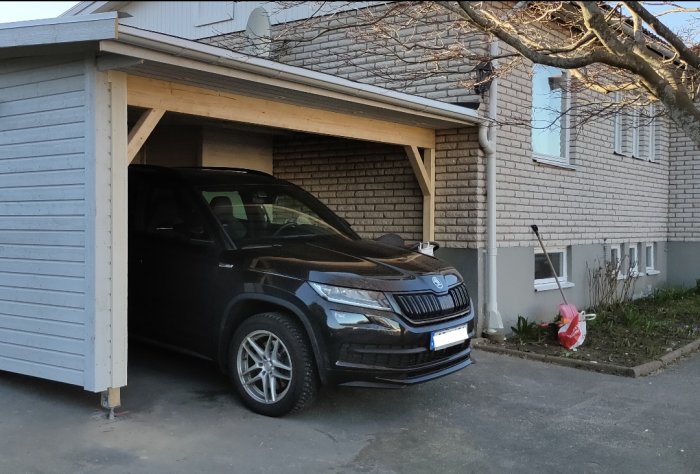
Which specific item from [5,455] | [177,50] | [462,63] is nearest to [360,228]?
[462,63]

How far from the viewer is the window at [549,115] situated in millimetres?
10203

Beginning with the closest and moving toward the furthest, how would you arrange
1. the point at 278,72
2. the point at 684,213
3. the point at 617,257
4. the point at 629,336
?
the point at 278,72 → the point at 629,336 → the point at 617,257 → the point at 684,213

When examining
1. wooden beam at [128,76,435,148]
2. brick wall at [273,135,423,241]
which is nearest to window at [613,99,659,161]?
brick wall at [273,135,423,241]

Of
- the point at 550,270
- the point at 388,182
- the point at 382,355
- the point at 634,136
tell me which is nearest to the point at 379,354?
the point at 382,355

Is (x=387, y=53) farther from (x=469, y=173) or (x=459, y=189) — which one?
(x=459, y=189)

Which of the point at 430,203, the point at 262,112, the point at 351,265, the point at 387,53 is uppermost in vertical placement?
the point at 387,53

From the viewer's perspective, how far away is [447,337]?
216 inches

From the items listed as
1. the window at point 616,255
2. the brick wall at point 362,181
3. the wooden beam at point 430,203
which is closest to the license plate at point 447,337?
the wooden beam at point 430,203

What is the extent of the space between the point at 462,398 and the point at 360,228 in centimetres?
388

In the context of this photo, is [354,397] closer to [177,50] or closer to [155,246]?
[155,246]

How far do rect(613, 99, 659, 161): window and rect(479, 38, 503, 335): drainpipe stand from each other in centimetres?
406

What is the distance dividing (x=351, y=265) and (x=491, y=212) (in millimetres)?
3748

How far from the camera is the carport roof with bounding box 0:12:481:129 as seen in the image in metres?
4.82

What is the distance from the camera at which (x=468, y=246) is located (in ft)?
28.7
